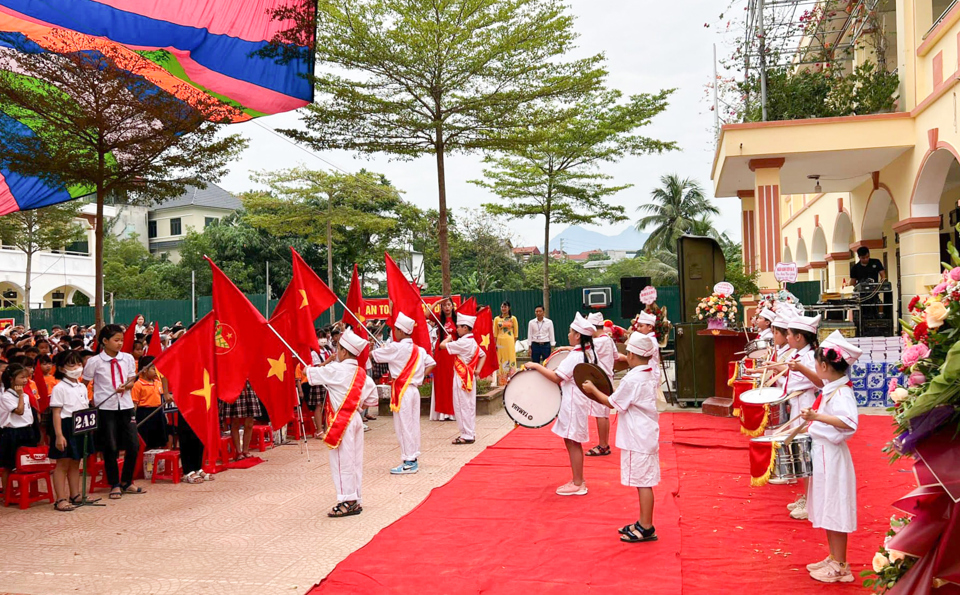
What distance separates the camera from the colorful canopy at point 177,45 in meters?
9.84

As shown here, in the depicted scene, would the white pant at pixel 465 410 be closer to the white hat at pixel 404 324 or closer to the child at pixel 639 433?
the white hat at pixel 404 324

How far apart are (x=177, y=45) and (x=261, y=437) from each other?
24.0ft

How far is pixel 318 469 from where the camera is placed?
28.7ft

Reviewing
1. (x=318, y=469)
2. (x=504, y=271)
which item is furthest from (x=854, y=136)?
(x=504, y=271)

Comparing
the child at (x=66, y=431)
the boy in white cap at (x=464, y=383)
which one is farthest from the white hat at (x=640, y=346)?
the child at (x=66, y=431)

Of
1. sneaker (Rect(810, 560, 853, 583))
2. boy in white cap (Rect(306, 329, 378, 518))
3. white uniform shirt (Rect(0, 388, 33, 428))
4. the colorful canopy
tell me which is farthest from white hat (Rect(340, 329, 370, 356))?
the colorful canopy

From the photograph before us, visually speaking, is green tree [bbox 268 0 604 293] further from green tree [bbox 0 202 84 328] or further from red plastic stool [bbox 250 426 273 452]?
green tree [bbox 0 202 84 328]

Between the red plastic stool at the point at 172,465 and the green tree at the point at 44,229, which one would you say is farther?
the green tree at the point at 44,229

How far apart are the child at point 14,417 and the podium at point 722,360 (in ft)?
30.5

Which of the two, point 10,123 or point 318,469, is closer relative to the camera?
point 318,469

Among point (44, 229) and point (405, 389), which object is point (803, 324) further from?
point (44, 229)

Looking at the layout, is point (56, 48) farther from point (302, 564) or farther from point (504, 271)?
point (504, 271)

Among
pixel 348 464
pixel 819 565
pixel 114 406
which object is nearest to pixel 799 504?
pixel 819 565

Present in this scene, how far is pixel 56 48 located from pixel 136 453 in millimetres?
4944
